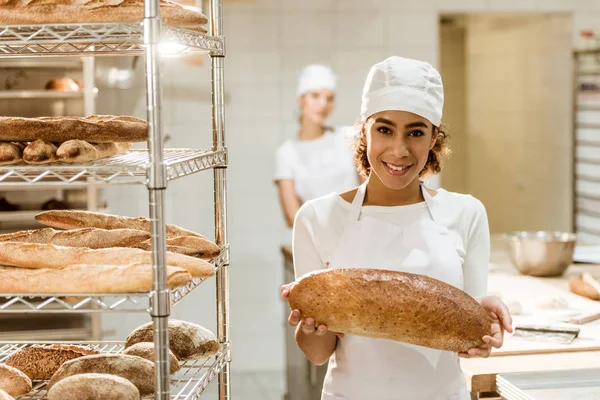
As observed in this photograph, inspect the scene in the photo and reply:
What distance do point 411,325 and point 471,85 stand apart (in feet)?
19.7

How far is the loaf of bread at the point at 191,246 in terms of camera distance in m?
1.63

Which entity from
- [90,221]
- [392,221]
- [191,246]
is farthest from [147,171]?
[392,221]

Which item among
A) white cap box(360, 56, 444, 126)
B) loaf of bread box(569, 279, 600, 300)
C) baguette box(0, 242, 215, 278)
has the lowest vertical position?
loaf of bread box(569, 279, 600, 300)

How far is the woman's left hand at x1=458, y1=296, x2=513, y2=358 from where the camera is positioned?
1.62 metres

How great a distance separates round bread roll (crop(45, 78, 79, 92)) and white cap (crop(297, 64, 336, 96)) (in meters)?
1.31

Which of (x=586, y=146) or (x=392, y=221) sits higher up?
(x=586, y=146)

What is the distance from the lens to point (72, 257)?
5.05 feet

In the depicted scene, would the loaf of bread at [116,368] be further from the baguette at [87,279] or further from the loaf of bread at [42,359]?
the baguette at [87,279]

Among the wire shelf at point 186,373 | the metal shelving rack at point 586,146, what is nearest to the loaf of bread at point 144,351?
the wire shelf at point 186,373

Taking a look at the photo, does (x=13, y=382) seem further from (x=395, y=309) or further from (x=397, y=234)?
(x=397, y=234)

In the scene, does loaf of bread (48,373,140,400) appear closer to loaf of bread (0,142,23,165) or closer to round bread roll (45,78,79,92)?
loaf of bread (0,142,23,165)

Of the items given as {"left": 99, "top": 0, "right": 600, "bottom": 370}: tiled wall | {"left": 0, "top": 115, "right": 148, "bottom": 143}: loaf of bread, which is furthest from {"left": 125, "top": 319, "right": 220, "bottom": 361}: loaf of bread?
{"left": 99, "top": 0, "right": 600, "bottom": 370}: tiled wall

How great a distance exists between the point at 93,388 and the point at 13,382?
22 centimetres

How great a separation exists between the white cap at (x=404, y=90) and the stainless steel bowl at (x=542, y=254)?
1376 millimetres
